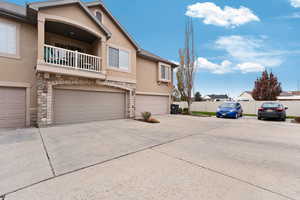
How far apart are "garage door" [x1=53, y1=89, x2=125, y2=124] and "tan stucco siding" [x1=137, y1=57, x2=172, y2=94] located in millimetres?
2465

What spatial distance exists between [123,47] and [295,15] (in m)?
13.3

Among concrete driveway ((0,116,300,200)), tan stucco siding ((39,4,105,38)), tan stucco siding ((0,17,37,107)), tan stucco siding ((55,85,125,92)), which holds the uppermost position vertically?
tan stucco siding ((39,4,105,38))

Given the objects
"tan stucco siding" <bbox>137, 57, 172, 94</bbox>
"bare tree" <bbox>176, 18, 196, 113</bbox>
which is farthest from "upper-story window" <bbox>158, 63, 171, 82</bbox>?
"bare tree" <bbox>176, 18, 196, 113</bbox>

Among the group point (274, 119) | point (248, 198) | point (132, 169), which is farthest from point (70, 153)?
point (274, 119)

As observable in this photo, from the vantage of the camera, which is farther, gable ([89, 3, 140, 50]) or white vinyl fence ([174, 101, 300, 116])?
white vinyl fence ([174, 101, 300, 116])

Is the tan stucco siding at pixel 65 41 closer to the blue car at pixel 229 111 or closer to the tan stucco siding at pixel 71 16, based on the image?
the tan stucco siding at pixel 71 16

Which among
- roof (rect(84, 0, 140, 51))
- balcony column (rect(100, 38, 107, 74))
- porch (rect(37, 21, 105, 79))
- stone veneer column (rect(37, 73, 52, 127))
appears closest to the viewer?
stone veneer column (rect(37, 73, 52, 127))

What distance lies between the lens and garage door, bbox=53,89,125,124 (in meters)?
7.61

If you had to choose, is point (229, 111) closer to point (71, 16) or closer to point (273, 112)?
point (273, 112)

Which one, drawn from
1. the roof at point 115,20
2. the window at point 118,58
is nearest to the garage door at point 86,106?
the window at point 118,58

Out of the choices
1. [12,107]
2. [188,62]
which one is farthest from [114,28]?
[188,62]

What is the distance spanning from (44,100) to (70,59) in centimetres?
259

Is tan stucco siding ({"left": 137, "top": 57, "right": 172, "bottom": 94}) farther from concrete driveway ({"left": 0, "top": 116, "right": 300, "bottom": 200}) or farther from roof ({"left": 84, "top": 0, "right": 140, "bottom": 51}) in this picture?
concrete driveway ({"left": 0, "top": 116, "right": 300, "bottom": 200})

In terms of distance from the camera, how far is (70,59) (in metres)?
7.60
